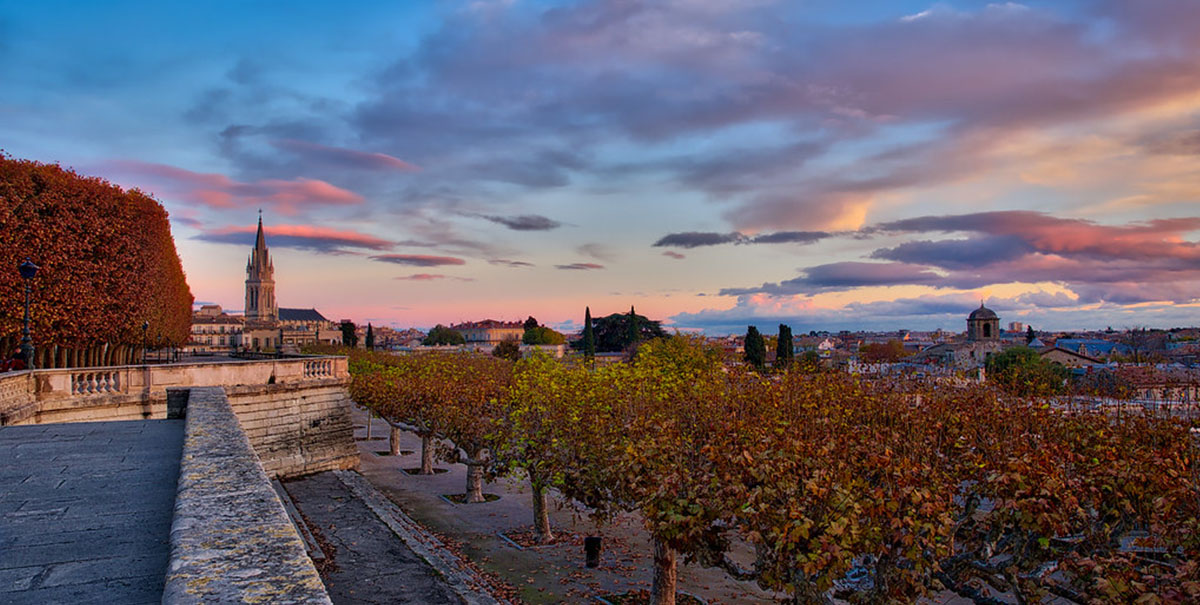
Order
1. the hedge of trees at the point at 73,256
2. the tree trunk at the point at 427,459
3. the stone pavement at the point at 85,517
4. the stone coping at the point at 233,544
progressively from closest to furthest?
the stone coping at the point at 233,544 → the stone pavement at the point at 85,517 → the hedge of trees at the point at 73,256 → the tree trunk at the point at 427,459

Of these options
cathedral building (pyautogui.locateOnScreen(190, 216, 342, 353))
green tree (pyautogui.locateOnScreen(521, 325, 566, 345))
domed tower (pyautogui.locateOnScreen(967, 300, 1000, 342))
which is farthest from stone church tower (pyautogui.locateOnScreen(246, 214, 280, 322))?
domed tower (pyautogui.locateOnScreen(967, 300, 1000, 342))

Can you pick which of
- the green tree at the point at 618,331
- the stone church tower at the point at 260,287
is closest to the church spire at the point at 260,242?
the stone church tower at the point at 260,287

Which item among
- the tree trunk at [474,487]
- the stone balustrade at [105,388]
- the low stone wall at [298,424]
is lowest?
the tree trunk at [474,487]

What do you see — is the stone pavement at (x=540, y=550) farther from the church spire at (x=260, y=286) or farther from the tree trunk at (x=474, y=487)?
the church spire at (x=260, y=286)

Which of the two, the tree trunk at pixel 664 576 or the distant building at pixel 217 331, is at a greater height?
the distant building at pixel 217 331

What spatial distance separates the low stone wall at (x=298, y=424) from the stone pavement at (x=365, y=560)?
3.31m

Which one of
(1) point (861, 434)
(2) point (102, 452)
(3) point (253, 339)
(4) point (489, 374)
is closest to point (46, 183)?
(4) point (489, 374)

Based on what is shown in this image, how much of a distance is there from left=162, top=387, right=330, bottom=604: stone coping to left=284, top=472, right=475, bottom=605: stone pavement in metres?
11.2

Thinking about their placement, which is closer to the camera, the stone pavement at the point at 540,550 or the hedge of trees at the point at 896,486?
the hedge of trees at the point at 896,486

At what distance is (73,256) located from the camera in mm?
27984

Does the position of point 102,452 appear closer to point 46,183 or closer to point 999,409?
point 999,409

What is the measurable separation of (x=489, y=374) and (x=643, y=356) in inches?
327

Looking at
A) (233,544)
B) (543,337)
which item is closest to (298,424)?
(233,544)

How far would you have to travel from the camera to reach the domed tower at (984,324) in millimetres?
122062
